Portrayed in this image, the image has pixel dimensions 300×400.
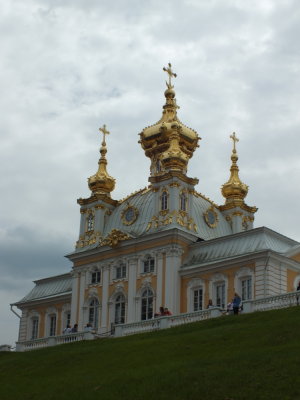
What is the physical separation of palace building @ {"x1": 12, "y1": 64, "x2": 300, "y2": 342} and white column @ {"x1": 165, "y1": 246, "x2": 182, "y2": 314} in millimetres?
56

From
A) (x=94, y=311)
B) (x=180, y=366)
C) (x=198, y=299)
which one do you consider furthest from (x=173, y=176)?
(x=180, y=366)

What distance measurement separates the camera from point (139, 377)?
22.4 meters

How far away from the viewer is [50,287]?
5538 centimetres

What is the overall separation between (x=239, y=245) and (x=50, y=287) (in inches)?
659

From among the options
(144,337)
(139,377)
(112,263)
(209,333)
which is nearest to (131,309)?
(112,263)

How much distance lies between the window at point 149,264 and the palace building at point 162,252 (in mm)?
63

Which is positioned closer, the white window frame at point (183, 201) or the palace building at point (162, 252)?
the palace building at point (162, 252)

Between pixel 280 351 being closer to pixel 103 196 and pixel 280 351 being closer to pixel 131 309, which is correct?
pixel 131 309

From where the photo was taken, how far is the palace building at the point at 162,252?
141 ft

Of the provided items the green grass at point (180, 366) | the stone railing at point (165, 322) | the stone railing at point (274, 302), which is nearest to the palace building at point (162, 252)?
the stone railing at point (165, 322)

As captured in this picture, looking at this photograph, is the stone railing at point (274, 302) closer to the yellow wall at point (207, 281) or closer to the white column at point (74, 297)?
the yellow wall at point (207, 281)

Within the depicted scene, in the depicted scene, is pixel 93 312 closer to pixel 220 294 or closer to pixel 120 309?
pixel 120 309

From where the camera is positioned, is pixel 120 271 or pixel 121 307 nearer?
pixel 121 307

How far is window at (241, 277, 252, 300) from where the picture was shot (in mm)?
42188
